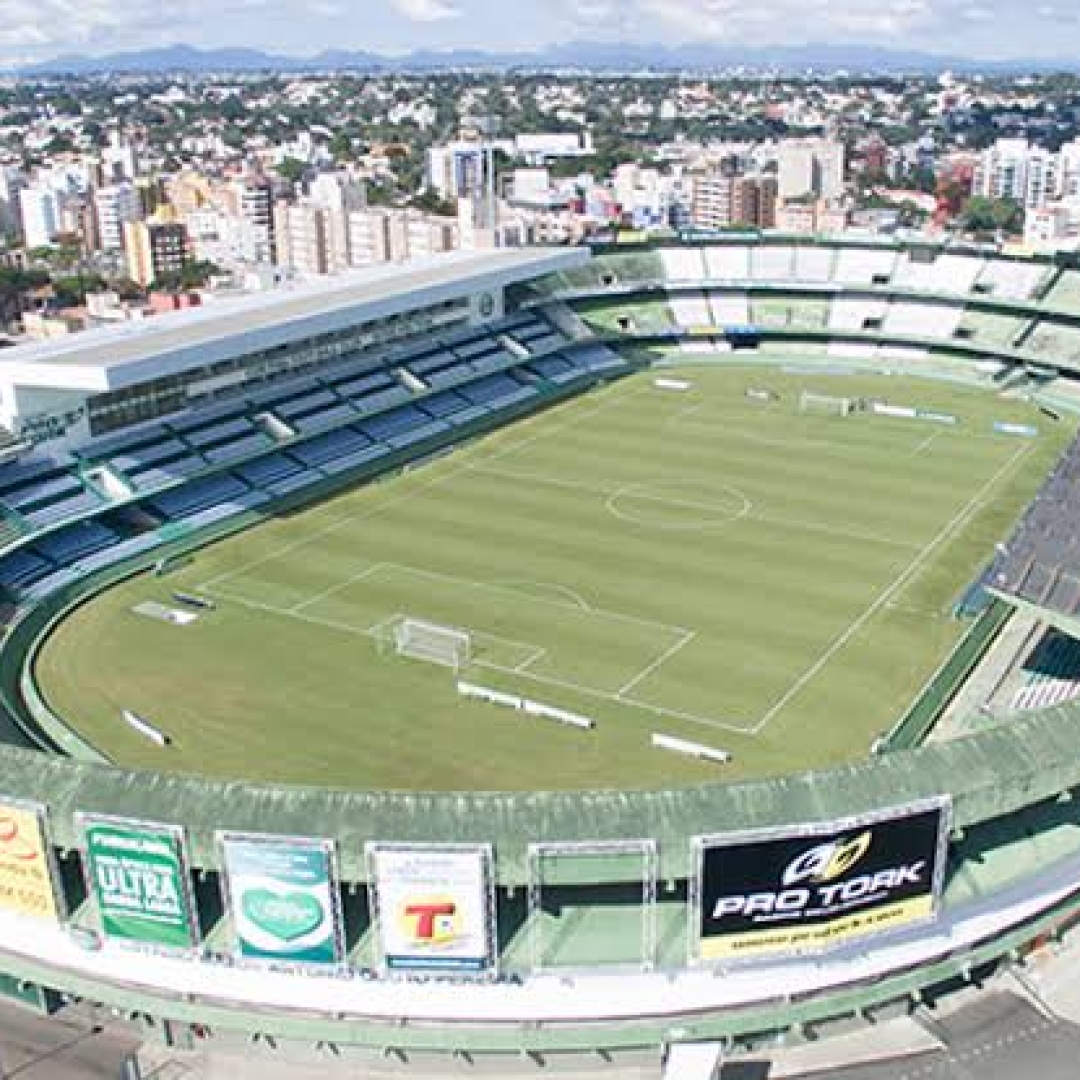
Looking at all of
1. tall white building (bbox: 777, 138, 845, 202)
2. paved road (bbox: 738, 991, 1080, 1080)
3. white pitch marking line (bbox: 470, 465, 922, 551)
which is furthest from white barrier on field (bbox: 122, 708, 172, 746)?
tall white building (bbox: 777, 138, 845, 202)

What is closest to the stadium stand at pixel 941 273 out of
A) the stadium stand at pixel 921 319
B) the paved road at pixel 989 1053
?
the stadium stand at pixel 921 319

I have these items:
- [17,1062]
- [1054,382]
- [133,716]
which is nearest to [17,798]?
[17,1062]

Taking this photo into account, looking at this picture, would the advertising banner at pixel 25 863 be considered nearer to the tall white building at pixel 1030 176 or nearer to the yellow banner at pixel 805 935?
the yellow banner at pixel 805 935

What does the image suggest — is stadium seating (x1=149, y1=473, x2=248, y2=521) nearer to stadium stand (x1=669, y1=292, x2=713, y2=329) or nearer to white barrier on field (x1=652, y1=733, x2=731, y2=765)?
white barrier on field (x1=652, y1=733, x2=731, y2=765)

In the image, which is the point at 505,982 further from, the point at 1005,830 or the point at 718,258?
the point at 718,258

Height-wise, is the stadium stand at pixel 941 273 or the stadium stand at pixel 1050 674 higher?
the stadium stand at pixel 941 273
